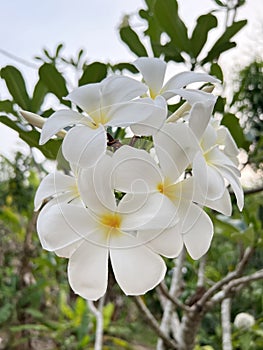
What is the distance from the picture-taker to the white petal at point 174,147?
0.28 m

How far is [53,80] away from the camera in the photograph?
20.4 inches

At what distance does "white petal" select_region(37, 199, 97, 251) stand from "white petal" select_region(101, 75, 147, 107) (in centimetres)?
8

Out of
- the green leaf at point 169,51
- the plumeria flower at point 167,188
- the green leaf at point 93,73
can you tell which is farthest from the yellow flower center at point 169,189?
the green leaf at point 169,51

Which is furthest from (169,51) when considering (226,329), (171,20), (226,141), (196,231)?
(226,329)

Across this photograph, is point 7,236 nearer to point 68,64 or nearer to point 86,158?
point 68,64

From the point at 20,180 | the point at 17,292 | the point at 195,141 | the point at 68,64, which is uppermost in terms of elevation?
the point at 195,141

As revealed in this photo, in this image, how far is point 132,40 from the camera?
0.60 meters

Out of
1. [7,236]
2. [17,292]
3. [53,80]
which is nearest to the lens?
[53,80]

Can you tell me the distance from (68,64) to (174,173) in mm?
575

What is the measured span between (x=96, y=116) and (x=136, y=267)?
104 mm

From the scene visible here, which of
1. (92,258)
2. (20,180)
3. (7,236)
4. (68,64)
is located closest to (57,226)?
(92,258)

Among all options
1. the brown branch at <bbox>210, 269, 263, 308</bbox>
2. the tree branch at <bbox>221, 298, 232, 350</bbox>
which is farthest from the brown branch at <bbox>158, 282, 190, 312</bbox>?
the tree branch at <bbox>221, 298, 232, 350</bbox>

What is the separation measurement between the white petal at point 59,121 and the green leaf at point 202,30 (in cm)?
33

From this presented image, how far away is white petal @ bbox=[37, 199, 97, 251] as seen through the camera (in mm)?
276
